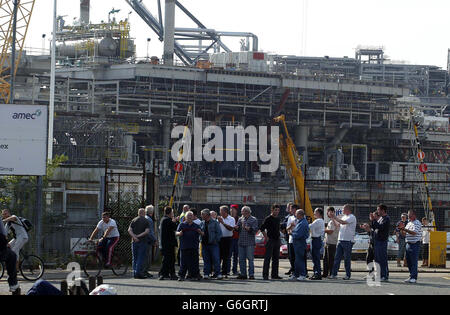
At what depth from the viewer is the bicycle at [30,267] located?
886 inches

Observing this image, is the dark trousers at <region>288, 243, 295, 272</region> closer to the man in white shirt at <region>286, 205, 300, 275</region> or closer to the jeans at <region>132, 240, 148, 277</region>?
the man in white shirt at <region>286, 205, 300, 275</region>

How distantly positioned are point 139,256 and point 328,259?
510cm

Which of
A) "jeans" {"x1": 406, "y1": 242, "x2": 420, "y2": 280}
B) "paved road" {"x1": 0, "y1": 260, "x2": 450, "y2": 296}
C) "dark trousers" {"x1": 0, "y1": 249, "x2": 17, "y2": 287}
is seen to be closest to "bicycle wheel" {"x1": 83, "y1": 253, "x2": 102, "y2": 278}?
"paved road" {"x1": 0, "y1": 260, "x2": 450, "y2": 296}

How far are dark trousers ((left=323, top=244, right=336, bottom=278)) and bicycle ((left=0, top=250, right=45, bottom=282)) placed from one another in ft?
24.1

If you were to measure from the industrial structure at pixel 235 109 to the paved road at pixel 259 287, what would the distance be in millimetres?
48353

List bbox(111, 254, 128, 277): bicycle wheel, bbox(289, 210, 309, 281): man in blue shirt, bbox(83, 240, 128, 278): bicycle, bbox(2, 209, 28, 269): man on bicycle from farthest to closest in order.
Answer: bbox(111, 254, 128, 277): bicycle wheel
bbox(289, 210, 309, 281): man in blue shirt
bbox(83, 240, 128, 278): bicycle
bbox(2, 209, 28, 269): man on bicycle

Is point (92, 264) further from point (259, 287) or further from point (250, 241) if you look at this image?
point (259, 287)

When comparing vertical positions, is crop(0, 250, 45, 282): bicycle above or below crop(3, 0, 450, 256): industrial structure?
below

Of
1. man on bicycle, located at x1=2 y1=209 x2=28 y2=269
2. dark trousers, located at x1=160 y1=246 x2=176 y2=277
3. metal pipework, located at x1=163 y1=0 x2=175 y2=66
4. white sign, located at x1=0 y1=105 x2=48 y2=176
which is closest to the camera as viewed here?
man on bicycle, located at x1=2 y1=209 x2=28 y2=269

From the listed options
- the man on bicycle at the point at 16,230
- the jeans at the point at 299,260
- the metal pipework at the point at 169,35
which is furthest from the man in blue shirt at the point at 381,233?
the metal pipework at the point at 169,35

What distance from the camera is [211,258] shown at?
23.7 meters

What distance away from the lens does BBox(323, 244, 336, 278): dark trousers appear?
24.3 m

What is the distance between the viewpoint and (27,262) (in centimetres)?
2353
